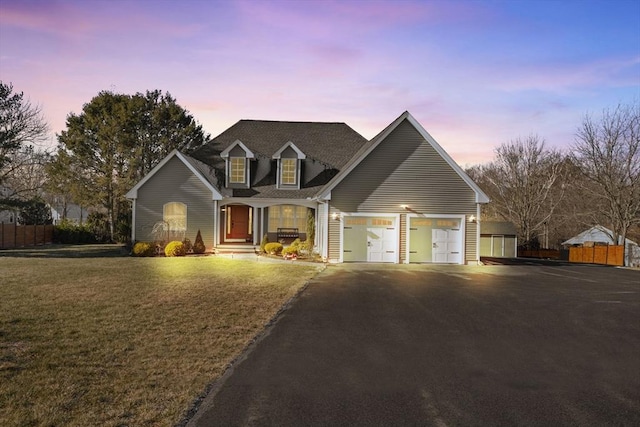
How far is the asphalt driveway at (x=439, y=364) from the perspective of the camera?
5.13m

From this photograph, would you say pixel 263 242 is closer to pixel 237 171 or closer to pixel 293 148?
pixel 237 171

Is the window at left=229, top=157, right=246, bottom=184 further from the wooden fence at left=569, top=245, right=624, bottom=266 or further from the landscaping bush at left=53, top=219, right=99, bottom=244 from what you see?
the wooden fence at left=569, top=245, right=624, bottom=266

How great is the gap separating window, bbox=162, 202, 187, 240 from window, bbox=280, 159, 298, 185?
5577 mm

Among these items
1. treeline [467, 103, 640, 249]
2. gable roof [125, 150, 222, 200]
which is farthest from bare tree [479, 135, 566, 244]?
gable roof [125, 150, 222, 200]

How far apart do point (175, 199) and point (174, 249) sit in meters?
3.52

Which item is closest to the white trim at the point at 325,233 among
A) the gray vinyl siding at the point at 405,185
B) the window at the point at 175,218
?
the gray vinyl siding at the point at 405,185

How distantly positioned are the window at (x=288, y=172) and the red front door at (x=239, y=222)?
3352 millimetres

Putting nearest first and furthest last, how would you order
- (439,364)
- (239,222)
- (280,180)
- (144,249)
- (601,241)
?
(439,364) → (144,249) → (280,180) → (239,222) → (601,241)

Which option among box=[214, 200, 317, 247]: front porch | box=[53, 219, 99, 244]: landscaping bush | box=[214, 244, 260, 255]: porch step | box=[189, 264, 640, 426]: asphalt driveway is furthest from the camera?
box=[53, 219, 99, 244]: landscaping bush

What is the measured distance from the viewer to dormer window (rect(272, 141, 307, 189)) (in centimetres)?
2641

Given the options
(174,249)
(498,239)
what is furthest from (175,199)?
(498,239)

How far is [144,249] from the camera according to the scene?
78.2 ft

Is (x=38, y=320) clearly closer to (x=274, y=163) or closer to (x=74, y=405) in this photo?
(x=74, y=405)

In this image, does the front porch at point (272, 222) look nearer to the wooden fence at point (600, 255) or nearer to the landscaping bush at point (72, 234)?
the landscaping bush at point (72, 234)
